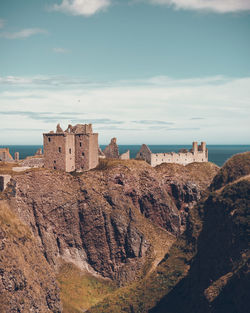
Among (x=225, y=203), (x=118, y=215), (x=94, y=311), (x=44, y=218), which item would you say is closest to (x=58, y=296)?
(x=94, y=311)

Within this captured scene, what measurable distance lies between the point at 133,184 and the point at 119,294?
32424 millimetres

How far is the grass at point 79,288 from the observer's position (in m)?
87.3

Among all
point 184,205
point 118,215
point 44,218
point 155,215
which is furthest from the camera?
point 184,205

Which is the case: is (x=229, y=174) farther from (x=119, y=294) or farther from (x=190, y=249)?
(x=119, y=294)

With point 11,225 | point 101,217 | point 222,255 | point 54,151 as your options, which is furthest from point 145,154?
point 222,255

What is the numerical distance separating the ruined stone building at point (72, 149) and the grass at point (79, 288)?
998 inches

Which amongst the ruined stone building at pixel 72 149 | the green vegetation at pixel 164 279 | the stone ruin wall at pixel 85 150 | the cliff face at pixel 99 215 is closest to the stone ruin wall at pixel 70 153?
the ruined stone building at pixel 72 149

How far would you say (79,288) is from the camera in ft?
308

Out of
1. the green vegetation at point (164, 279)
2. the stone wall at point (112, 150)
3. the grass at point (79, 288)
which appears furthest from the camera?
the stone wall at point (112, 150)

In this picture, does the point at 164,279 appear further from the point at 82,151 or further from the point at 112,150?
the point at 112,150

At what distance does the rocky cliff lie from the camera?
322ft

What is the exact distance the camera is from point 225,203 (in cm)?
6938

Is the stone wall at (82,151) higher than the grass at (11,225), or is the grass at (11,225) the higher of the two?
the stone wall at (82,151)

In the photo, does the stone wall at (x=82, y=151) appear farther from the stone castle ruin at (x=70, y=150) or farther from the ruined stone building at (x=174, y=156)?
the ruined stone building at (x=174, y=156)
